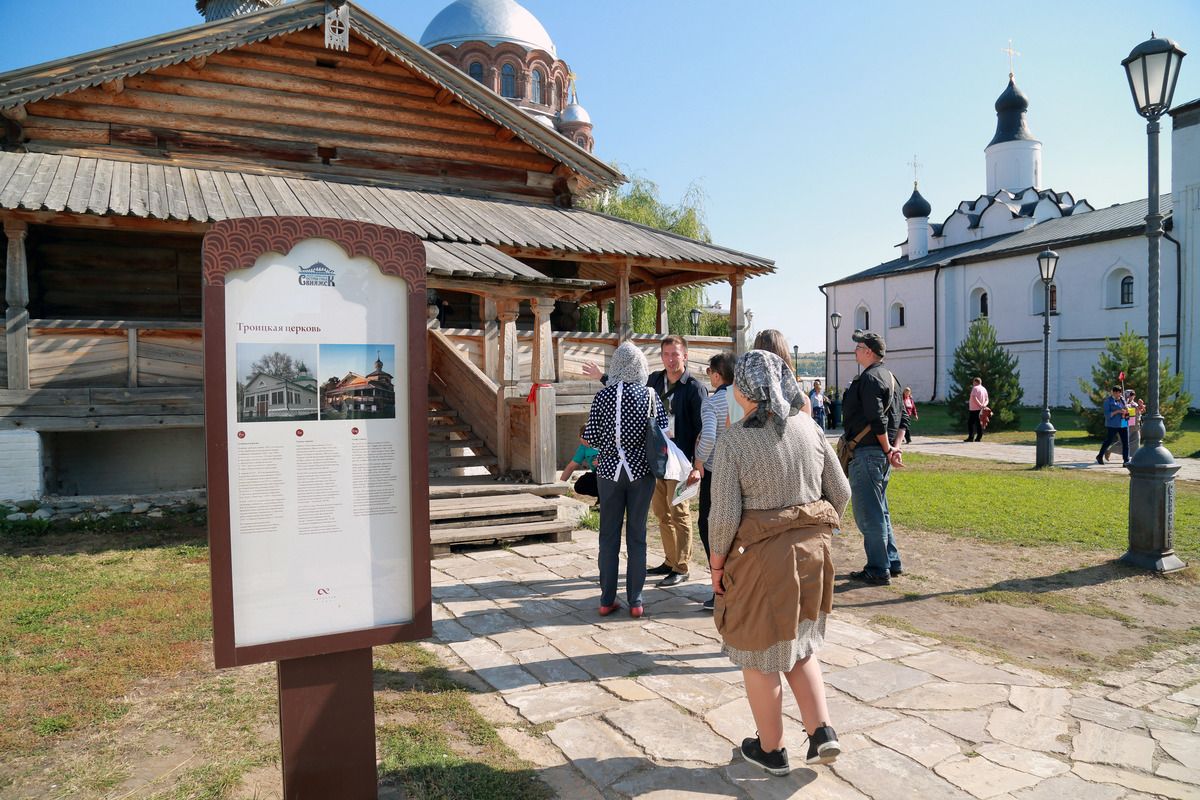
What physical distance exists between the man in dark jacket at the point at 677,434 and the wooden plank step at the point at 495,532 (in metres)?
1.77

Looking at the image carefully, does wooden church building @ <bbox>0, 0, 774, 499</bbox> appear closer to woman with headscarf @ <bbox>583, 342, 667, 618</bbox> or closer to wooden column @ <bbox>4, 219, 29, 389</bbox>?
wooden column @ <bbox>4, 219, 29, 389</bbox>

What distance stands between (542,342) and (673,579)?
13.9ft

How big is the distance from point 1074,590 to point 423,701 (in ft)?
16.8

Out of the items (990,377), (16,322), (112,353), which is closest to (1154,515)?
(112,353)

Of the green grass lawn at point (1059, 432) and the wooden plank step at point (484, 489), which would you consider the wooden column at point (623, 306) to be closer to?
the wooden plank step at point (484, 489)

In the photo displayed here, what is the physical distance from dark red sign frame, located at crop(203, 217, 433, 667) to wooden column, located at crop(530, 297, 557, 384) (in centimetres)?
643

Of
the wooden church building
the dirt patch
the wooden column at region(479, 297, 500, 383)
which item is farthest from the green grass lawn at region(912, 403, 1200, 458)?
the wooden column at region(479, 297, 500, 383)

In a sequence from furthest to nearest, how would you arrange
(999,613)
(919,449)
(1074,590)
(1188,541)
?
(919,449)
(1188,541)
(1074,590)
(999,613)

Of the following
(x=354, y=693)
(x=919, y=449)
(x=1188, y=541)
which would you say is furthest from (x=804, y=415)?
(x=919, y=449)

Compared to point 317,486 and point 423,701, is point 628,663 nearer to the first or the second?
point 423,701

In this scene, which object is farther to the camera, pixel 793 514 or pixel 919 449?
pixel 919 449

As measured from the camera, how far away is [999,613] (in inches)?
224

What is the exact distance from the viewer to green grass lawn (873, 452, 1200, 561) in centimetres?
829

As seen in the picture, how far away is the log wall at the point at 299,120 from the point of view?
1157 centimetres
